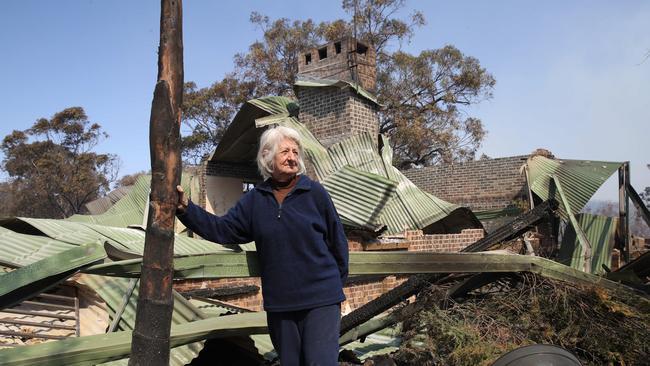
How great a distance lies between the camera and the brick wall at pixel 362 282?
20.3ft

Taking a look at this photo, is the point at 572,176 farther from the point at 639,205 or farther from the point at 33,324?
the point at 33,324

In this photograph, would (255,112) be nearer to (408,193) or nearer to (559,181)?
(408,193)

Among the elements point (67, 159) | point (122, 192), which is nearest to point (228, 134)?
point (122, 192)

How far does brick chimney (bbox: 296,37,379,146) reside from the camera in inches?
464

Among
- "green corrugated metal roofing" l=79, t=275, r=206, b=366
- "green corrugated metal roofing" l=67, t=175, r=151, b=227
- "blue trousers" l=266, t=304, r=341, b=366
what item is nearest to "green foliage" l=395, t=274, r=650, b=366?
"blue trousers" l=266, t=304, r=341, b=366

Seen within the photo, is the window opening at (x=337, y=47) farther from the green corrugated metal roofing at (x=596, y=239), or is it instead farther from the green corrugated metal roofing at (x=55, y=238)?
the green corrugated metal roofing at (x=55, y=238)

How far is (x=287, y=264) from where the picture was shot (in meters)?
1.99

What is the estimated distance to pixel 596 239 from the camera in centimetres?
1075

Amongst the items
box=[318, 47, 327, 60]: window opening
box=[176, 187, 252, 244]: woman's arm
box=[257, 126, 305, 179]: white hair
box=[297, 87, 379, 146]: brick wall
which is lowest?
box=[176, 187, 252, 244]: woman's arm

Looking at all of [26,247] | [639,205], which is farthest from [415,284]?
[639,205]

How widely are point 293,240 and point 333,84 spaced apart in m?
10.2

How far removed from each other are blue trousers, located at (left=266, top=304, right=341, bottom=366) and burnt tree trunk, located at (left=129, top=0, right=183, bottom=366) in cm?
55

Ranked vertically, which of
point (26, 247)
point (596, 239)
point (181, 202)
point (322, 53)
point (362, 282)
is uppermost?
point (322, 53)

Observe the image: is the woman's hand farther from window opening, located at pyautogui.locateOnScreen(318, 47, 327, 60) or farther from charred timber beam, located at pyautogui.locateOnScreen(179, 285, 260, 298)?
window opening, located at pyautogui.locateOnScreen(318, 47, 327, 60)
